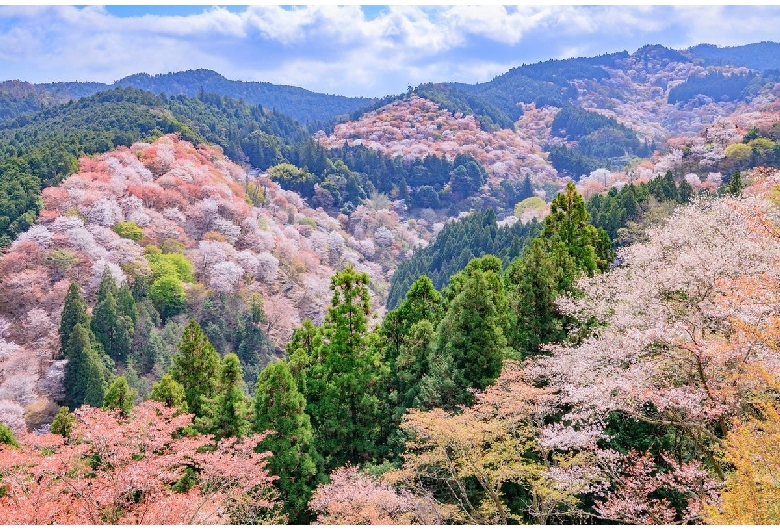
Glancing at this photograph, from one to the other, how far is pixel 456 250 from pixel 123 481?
148 feet

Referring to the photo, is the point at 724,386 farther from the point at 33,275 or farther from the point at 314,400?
the point at 33,275

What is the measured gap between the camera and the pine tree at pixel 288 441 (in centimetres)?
1483

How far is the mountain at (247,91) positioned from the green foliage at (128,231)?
99055mm

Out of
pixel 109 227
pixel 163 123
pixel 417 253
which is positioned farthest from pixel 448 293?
pixel 163 123

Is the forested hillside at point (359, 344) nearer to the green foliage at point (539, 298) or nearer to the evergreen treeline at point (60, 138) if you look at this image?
the green foliage at point (539, 298)

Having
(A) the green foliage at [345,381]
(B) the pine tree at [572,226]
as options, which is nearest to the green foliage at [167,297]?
(A) the green foliage at [345,381]

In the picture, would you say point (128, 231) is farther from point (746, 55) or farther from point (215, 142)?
point (746, 55)

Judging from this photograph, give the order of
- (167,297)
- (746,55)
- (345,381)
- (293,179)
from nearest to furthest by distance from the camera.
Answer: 1. (345,381)
2. (167,297)
3. (293,179)
4. (746,55)

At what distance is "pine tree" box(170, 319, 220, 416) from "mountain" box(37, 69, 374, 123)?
395 feet

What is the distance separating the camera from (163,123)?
58250 millimetres

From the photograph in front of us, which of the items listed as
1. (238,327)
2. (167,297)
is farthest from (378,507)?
(167,297)

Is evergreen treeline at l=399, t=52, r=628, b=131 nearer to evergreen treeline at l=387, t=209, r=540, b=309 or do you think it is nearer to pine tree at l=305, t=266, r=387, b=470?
evergreen treeline at l=387, t=209, r=540, b=309

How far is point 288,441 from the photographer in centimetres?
1500

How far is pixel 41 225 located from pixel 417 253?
109 feet
